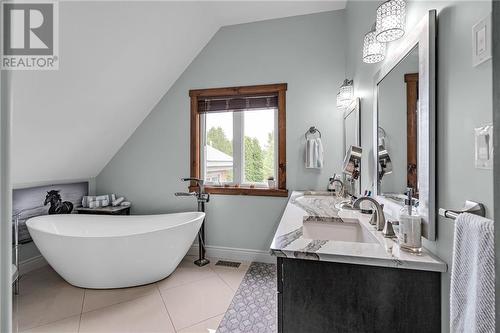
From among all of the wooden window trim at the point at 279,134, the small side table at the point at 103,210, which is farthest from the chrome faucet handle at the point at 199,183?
the small side table at the point at 103,210

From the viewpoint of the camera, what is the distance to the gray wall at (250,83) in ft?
9.27

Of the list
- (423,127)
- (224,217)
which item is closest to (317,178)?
(224,217)

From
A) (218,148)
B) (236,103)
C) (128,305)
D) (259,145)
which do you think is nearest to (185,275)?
(128,305)

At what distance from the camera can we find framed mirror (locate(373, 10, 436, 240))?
0.92 meters

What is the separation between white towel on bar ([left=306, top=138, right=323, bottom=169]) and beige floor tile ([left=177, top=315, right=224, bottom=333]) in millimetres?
1695

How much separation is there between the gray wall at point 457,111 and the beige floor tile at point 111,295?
7.37 feet

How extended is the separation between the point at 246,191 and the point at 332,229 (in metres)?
1.53

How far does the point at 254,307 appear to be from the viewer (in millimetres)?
2062

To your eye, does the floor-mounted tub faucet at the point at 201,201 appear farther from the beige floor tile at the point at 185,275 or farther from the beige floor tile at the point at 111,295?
the beige floor tile at the point at 111,295

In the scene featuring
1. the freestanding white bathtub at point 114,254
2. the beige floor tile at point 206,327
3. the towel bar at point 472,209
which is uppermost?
the towel bar at point 472,209

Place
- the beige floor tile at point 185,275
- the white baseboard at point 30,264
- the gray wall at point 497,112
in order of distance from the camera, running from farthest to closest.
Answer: the white baseboard at point 30,264, the beige floor tile at point 185,275, the gray wall at point 497,112

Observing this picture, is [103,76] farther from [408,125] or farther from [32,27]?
[408,125]

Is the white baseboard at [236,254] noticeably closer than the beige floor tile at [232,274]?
No

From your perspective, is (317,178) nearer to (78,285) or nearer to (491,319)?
(491,319)
